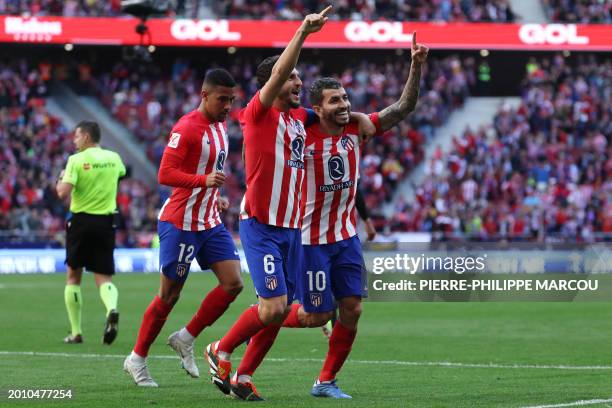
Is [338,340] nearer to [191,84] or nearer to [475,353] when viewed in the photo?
[475,353]

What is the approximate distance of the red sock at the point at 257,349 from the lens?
8.94 meters

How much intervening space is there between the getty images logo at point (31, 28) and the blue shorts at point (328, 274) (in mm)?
31276

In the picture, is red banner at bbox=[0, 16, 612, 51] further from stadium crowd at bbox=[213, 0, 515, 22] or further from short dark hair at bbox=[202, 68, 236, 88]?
short dark hair at bbox=[202, 68, 236, 88]

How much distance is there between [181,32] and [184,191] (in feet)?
100.0

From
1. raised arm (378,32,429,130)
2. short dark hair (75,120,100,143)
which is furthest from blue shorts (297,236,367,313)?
short dark hair (75,120,100,143)

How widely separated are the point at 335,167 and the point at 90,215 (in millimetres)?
5576

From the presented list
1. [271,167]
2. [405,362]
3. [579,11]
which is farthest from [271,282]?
[579,11]

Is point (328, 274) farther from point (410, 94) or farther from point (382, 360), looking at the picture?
point (382, 360)

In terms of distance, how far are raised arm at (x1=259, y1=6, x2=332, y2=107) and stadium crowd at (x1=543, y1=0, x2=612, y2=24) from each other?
35.3 meters

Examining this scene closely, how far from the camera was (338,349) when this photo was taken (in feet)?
30.3

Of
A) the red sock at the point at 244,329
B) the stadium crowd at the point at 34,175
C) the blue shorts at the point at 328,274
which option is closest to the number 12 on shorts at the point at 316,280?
the blue shorts at the point at 328,274

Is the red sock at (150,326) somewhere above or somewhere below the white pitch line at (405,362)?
above

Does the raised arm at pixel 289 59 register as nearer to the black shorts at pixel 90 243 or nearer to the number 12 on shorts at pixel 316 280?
the number 12 on shorts at pixel 316 280

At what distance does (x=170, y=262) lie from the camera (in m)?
9.84
